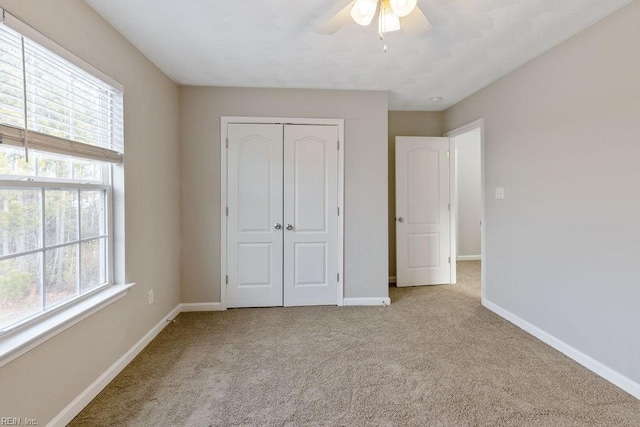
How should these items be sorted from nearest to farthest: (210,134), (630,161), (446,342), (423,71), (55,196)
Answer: (55,196) → (630,161) → (446,342) → (423,71) → (210,134)

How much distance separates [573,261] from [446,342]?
1173 mm

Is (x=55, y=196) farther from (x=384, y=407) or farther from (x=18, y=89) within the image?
(x=384, y=407)

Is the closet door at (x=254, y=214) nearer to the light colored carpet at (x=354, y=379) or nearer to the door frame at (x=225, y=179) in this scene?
the door frame at (x=225, y=179)

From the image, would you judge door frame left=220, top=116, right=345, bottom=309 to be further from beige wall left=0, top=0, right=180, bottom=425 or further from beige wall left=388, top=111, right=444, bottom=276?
beige wall left=388, top=111, right=444, bottom=276

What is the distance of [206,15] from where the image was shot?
1.92m

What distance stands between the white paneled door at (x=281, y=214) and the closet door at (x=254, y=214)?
1cm

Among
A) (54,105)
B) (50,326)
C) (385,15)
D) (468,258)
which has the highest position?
(385,15)

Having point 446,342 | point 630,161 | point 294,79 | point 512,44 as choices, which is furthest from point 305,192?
point 630,161

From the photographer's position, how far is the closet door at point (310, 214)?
3221mm

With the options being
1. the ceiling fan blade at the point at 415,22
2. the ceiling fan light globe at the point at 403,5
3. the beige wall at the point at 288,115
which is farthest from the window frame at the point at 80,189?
the ceiling fan blade at the point at 415,22

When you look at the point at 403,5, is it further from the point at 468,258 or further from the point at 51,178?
the point at 468,258

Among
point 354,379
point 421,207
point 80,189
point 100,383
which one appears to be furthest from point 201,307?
point 421,207

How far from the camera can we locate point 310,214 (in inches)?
128

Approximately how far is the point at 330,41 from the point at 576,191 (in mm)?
2217
